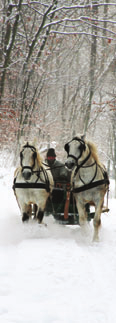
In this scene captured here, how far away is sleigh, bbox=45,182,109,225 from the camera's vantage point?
6047mm

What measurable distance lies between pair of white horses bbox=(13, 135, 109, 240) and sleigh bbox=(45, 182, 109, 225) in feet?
2.00

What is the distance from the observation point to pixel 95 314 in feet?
8.17

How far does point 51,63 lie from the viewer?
17.5 meters

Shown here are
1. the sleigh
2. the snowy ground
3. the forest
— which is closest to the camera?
the snowy ground

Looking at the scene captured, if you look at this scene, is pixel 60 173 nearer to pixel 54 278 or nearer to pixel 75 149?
pixel 75 149

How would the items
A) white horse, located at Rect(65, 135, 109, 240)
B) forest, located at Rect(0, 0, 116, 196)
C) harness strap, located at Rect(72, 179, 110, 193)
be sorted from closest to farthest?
1. white horse, located at Rect(65, 135, 109, 240)
2. harness strap, located at Rect(72, 179, 110, 193)
3. forest, located at Rect(0, 0, 116, 196)

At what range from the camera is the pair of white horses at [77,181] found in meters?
5.18

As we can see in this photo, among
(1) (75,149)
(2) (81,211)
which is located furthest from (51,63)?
(2) (81,211)

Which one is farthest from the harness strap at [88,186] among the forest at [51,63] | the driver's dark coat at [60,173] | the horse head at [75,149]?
the driver's dark coat at [60,173]

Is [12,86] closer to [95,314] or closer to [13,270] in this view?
[13,270]

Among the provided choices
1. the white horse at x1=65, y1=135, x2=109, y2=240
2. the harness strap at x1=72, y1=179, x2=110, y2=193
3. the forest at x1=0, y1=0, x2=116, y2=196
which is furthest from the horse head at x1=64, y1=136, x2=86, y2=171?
the forest at x1=0, y1=0, x2=116, y2=196

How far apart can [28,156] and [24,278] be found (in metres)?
2.40

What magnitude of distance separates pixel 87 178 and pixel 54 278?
240 centimetres

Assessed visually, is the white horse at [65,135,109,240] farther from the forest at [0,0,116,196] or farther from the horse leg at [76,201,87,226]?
the forest at [0,0,116,196]
